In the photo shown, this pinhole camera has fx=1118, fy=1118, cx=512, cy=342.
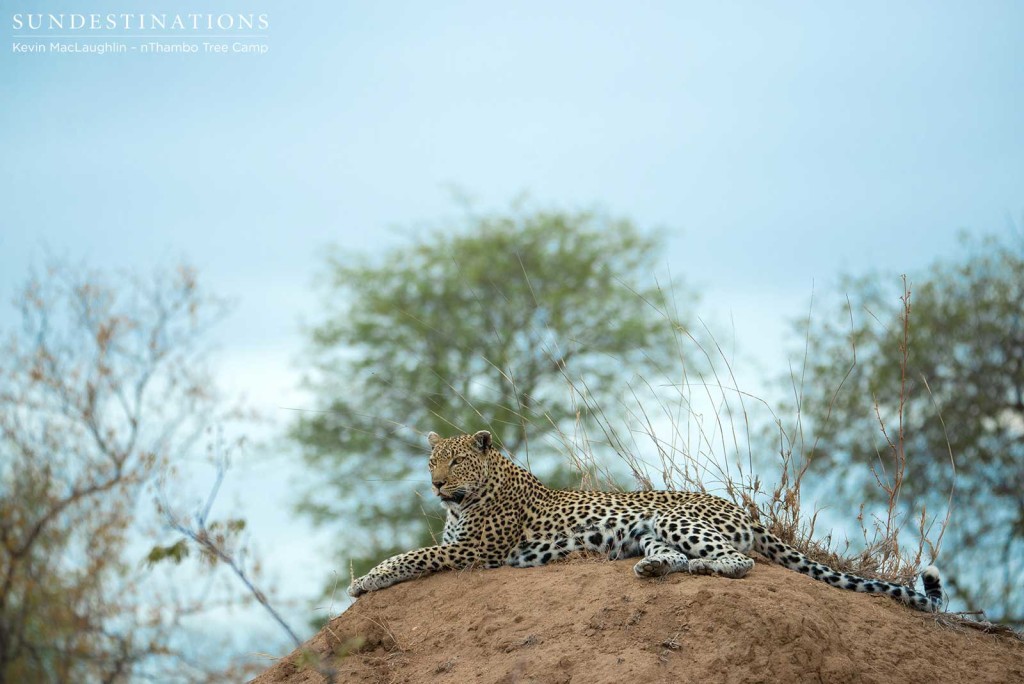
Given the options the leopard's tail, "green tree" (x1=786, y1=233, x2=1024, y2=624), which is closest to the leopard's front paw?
the leopard's tail

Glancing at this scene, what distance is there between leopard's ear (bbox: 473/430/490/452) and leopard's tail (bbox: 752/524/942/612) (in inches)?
80.5

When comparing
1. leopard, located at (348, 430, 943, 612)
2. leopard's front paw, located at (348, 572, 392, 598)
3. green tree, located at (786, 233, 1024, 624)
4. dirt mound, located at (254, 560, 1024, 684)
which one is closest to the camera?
dirt mound, located at (254, 560, 1024, 684)

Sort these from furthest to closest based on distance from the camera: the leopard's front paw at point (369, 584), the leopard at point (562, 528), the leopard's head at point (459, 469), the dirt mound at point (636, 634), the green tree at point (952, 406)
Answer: the green tree at point (952, 406) → the leopard's head at point (459, 469) → the leopard's front paw at point (369, 584) → the leopard at point (562, 528) → the dirt mound at point (636, 634)

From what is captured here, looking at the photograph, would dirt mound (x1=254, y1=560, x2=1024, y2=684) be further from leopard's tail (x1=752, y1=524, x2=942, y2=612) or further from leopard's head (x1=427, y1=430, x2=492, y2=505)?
leopard's head (x1=427, y1=430, x2=492, y2=505)

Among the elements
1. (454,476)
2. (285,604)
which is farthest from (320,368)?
(454,476)

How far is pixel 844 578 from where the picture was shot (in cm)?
768

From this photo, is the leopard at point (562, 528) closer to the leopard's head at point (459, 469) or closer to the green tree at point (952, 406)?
the leopard's head at point (459, 469)

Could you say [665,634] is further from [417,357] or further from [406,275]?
[406,275]

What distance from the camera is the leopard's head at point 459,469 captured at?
826 centimetres

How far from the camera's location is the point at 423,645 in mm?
7309

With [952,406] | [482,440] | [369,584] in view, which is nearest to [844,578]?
[482,440]

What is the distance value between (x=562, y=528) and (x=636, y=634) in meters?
1.63

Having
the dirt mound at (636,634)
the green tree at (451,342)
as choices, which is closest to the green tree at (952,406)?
the green tree at (451,342)

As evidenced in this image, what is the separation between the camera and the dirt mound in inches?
251
